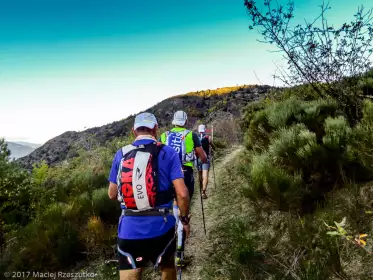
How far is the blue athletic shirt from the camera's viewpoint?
9.57ft

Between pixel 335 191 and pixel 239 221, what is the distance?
1.65 m

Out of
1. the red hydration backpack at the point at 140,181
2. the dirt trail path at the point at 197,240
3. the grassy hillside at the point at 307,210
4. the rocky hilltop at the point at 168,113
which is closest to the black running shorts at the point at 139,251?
the red hydration backpack at the point at 140,181

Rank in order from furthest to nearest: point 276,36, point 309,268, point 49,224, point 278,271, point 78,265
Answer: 1. point 276,36
2. point 49,224
3. point 78,265
4. point 278,271
5. point 309,268

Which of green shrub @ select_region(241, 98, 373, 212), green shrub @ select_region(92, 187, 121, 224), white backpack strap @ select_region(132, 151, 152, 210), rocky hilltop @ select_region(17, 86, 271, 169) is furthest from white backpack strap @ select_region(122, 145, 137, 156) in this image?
rocky hilltop @ select_region(17, 86, 271, 169)

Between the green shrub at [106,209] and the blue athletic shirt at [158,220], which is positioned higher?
the blue athletic shirt at [158,220]

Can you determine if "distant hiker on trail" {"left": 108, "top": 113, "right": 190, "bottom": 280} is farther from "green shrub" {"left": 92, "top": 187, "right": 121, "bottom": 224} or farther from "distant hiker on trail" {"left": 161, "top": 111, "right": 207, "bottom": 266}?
"green shrub" {"left": 92, "top": 187, "right": 121, "bottom": 224}

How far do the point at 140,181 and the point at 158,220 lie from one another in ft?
1.48

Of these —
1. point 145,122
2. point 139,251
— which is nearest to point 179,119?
point 145,122

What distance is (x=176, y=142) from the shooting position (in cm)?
524

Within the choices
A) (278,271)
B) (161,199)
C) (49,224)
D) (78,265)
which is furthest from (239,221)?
(49,224)

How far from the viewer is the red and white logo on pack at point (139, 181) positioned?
9.35 ft

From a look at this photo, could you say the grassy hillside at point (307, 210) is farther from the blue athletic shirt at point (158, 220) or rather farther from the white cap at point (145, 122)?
the white cap at point (145, 122)

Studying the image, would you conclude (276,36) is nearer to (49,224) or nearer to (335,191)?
(335,191)

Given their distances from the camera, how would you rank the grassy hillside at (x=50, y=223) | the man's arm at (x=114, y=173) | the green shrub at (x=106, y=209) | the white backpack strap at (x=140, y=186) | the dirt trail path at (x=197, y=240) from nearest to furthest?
1. the white backpack strap at (x=140, y=186)
2. the man's arm at (x=114, y=173)
3. the dirt trail path at (x=197, y=240)
4. the grassy hillside at (x=50, y=223)
5. the green shrub at (x=106, y=209)
